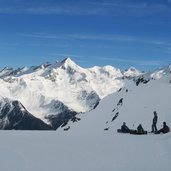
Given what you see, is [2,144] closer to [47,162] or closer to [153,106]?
[47,162]

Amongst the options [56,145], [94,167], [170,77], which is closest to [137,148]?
[56,145]

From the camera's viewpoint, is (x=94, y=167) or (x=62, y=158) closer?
(x=94, y=167)

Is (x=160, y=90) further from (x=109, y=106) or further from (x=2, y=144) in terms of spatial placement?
(x=2, y=144)

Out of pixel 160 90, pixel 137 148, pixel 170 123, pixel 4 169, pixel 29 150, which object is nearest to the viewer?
pixel 4 169

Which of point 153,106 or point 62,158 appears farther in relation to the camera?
point 153,106

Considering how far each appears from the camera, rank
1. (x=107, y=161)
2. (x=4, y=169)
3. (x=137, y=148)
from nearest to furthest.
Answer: (x=4, y=169) < (x=107, y=161) < (x=137, y=148)

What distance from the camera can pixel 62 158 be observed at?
80.2 ft

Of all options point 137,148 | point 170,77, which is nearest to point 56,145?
point 137,148

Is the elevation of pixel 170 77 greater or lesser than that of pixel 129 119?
greater

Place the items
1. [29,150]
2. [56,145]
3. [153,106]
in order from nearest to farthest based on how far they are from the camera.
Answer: [29,150]
[56,145]
[153,106]

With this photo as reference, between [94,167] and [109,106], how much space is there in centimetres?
12029

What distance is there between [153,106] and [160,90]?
2114 cm

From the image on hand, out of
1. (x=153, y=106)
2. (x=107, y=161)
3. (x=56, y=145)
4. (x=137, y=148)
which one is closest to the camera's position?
(x=107, y=161)

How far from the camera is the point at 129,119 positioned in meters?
92.1
